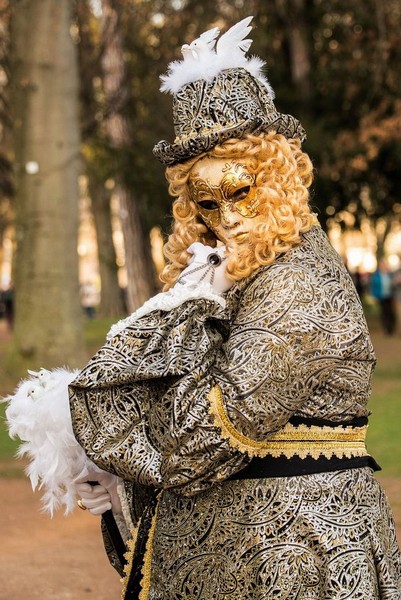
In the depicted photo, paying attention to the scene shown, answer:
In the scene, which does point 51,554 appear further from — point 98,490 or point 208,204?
point 208,204

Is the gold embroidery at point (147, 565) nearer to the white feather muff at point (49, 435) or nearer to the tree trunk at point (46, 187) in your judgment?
the white feather muff at point (49, 435)

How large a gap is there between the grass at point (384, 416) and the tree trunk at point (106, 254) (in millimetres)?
8938

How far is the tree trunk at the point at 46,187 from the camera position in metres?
13.0

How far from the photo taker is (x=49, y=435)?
9.66 ft

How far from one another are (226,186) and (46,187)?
34.0 ft

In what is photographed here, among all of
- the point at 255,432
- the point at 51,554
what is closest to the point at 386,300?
the point at 51,554

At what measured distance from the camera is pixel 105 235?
2925cm

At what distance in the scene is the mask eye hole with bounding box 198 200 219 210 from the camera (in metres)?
2.96

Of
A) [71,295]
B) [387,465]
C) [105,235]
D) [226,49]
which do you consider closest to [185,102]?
[226,49]

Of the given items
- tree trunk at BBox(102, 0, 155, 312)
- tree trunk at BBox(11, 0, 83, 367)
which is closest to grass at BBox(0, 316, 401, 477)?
tree trunk at BBox(11, 0, 83, 367)

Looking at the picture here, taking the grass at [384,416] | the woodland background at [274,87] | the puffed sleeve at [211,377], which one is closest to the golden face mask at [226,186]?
the puffed sleeve at [211,377]

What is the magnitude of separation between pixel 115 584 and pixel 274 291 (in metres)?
3.88

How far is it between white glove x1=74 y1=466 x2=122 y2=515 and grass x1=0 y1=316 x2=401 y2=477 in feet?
7.62

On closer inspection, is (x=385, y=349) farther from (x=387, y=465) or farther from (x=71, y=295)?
(x=387, y=465)
